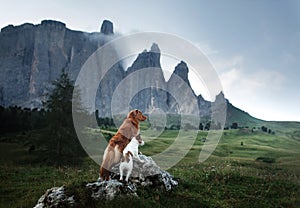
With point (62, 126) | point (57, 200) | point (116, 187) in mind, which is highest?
point (62, 126)

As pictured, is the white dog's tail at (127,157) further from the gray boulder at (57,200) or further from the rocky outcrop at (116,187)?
the gray boulder at (57,200)

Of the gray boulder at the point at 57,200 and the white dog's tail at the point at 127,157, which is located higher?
the white dog's tail at the point at 127,157

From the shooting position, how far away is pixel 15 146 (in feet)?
141

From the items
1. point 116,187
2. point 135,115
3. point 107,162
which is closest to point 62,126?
point 107,162

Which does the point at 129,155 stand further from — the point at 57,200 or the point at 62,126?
the point at 62,126

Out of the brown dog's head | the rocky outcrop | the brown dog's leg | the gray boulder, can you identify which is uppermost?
the brown dog's head

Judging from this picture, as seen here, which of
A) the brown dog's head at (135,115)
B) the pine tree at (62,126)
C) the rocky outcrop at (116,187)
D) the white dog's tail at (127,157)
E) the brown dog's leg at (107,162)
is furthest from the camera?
the pine tree at (62,126)

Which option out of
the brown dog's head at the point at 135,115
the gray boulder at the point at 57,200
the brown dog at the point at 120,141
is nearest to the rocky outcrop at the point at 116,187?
the gray boulder at the point at 57,200

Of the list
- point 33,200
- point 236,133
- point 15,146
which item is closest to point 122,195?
point 33,200

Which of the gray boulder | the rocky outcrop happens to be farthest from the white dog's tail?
the gray boulder

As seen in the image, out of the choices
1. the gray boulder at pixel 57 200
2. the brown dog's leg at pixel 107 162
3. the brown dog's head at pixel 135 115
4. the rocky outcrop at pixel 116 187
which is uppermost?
the brown dog's head at pixel 135 115

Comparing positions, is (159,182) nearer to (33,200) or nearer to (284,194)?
(33,200)

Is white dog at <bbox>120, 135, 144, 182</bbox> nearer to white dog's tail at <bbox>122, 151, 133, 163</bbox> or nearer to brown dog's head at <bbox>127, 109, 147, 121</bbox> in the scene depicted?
white dog's tail at <bbox>122, 151, 133, 163</bbox>

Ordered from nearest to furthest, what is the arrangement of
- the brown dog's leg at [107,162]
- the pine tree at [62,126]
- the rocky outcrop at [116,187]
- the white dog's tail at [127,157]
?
the rocky outcrop at [116,187] → the white dog's tail at [127,157] → the brown dog's leg at [107,162] → the pine tree at [62,126]
